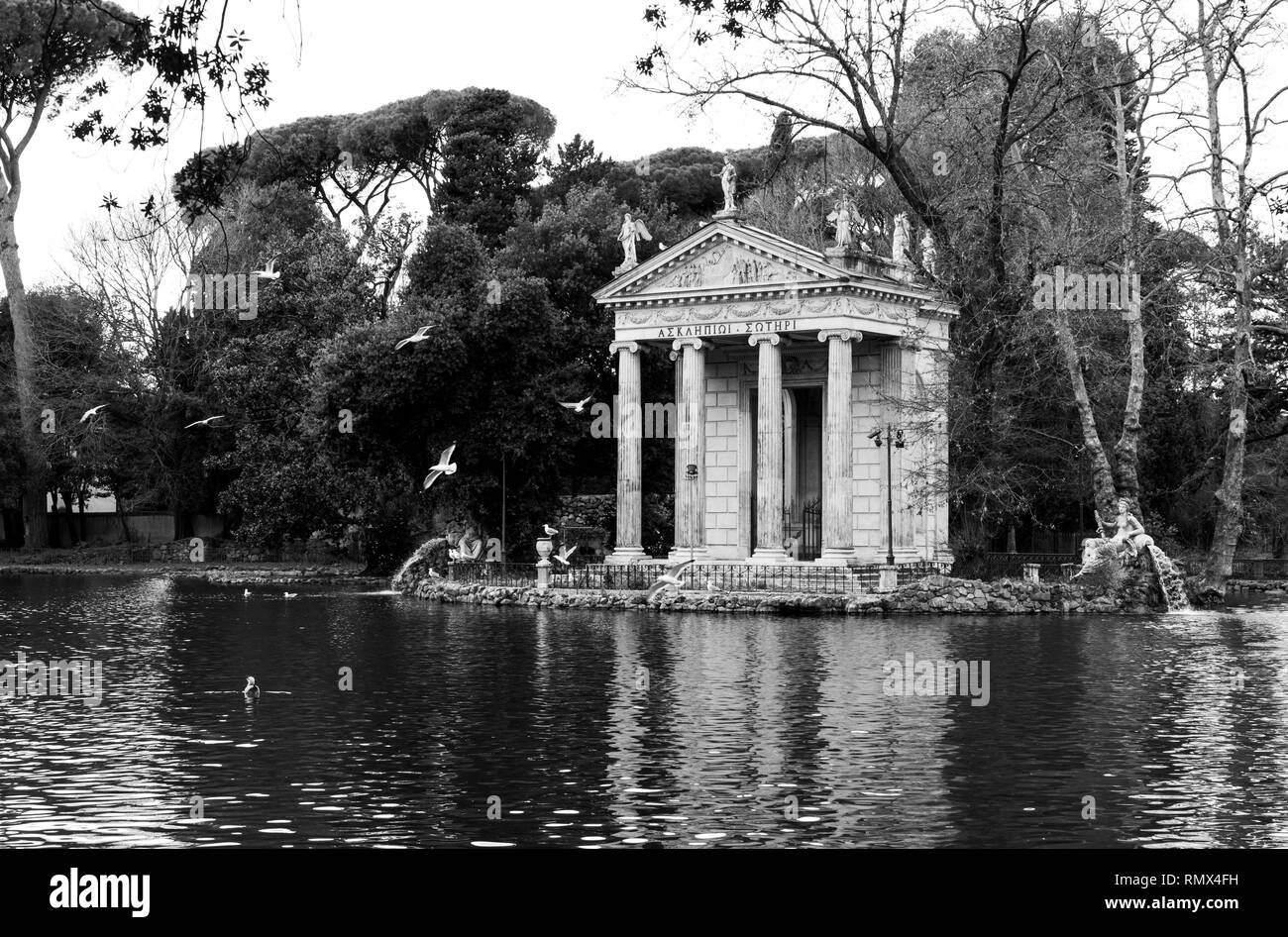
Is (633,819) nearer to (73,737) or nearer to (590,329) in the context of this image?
(73,737)

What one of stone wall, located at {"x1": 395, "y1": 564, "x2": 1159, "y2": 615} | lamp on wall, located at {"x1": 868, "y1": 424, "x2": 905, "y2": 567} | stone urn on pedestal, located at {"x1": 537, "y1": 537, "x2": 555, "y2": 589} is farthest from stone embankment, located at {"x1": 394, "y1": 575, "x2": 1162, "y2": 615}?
stone urn on pedestal, located at {"x1": 537, "y1": 537, "x2": 555, "y2": 589}

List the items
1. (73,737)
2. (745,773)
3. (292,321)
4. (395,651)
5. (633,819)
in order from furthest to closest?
(292,321), (395,651), (73,737), (745,773), (633,819)

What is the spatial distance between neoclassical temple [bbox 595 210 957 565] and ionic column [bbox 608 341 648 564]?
44mm

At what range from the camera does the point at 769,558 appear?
1797 inches

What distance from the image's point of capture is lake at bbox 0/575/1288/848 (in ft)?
45.2

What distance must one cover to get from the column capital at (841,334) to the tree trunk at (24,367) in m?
41.5

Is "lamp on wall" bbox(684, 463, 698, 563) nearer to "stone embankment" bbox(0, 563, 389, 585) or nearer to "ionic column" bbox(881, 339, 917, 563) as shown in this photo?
"ionic column" bbox(881, 339, 917, 563)

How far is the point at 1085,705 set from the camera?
21438 mm

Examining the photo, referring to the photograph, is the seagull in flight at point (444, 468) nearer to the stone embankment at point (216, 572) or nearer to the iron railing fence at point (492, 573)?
the iron railing fence at point (492, 573)

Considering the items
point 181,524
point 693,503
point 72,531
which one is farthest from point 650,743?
point 72,531

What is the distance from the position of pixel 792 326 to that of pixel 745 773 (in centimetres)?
3095

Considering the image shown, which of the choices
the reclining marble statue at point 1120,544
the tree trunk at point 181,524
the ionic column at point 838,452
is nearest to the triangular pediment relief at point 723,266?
the ionic column at point 838,452
